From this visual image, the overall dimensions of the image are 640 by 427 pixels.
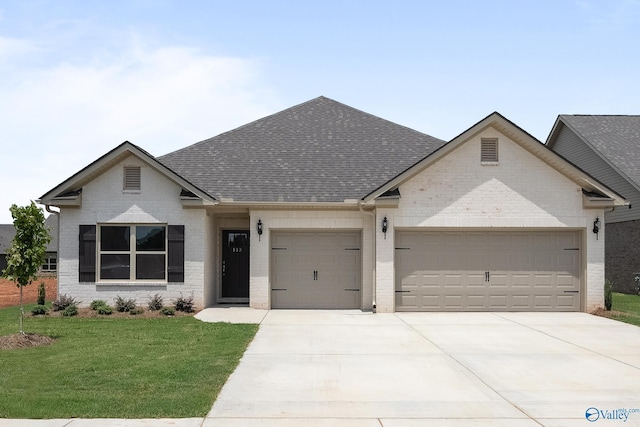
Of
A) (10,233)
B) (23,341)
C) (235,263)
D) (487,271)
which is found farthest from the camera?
(10,233)

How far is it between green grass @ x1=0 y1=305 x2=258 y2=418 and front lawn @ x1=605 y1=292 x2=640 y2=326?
9920 millimetres

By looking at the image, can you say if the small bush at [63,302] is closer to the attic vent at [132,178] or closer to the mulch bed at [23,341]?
the attic vent at [132,178]

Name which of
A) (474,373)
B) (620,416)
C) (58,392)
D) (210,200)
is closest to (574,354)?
(474,373)

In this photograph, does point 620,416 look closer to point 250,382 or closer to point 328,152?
point 250,382

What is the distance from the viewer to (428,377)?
29.0ft

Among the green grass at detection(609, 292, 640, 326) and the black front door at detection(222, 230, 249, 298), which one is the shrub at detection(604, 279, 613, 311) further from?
the black front door at detection(222, 230, 249, 298)

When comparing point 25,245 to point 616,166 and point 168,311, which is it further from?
point 616,166

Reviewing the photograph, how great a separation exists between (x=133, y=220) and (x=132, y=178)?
1.25 meters

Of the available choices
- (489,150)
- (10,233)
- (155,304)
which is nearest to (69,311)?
(155,304)

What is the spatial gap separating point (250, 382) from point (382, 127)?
16.5m

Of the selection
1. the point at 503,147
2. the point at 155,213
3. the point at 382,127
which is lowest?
the point at 155,213

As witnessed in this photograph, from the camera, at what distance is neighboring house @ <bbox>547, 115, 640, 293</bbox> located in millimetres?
25500

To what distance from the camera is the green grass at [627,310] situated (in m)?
15.9

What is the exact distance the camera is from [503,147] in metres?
17.1
